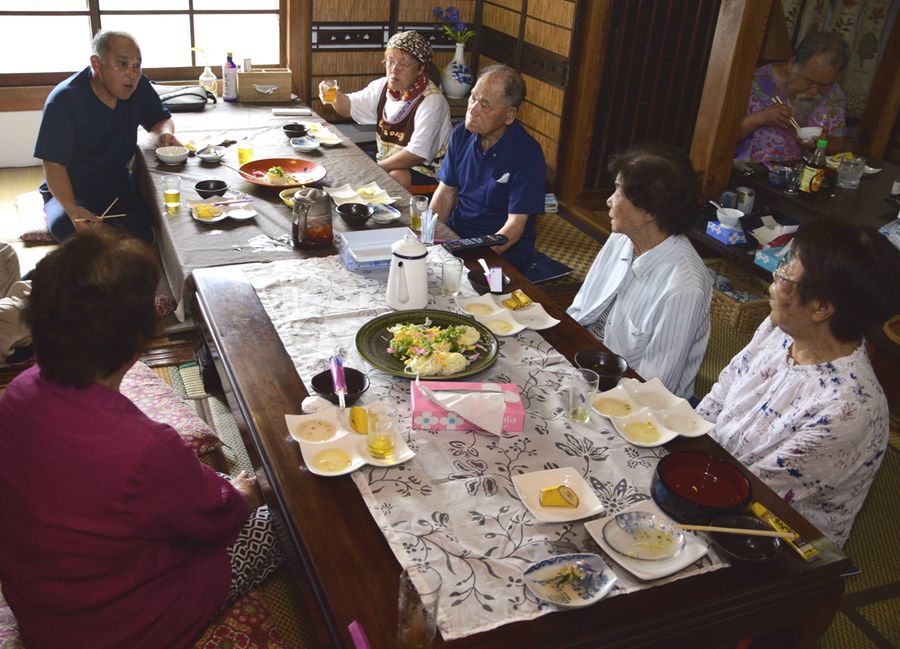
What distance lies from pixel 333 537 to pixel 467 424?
0.42m

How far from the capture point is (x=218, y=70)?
15.8ft

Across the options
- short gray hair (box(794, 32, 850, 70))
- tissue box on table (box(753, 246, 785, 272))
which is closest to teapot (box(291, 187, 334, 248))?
tissue box on table (box(753, 246, 785, 272))

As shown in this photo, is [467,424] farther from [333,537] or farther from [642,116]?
[642,116]

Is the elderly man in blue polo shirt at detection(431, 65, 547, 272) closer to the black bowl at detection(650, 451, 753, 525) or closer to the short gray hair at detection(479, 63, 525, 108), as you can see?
the short gray hair at detection(479, 63, 525, 108)

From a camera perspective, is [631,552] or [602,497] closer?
[631,552]

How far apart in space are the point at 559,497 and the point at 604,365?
20.2 inches

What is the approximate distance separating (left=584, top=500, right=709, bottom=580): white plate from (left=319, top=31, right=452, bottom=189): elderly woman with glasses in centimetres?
250

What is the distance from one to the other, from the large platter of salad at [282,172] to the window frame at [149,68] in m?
2.10

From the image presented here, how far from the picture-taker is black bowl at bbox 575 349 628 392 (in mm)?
1794

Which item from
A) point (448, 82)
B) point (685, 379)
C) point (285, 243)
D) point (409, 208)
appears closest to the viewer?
point (685, 379)

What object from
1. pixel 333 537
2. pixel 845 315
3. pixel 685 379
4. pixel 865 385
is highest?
pixel 845 315

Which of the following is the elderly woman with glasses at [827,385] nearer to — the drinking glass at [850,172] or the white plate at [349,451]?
the white plate at [349,451]

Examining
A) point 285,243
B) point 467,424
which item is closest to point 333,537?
point 467,424

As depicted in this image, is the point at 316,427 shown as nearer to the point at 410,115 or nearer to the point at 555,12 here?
the point at 410,115
